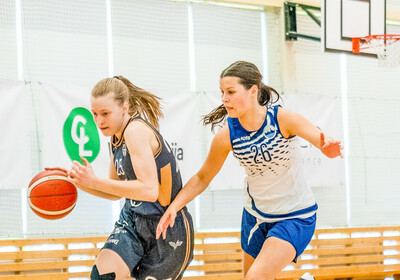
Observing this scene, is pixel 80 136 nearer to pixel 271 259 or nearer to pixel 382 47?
pixel 382 47

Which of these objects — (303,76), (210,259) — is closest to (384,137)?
(303,76)

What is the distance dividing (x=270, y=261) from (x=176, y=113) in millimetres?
4806

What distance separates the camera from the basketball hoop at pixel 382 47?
7.84 metres

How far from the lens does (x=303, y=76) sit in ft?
31.7

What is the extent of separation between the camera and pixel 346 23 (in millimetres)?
7945

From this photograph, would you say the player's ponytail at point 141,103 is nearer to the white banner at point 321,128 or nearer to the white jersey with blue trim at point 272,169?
the white jersey with blue trim at point 272,169

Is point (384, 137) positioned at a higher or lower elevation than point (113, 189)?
higher

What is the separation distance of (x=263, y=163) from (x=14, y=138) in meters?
4.26

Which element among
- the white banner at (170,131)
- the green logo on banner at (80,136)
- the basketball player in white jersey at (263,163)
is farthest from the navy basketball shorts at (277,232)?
the green logo on banner at (80,136)

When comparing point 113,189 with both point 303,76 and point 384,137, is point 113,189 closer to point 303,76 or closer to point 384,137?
point 303,76

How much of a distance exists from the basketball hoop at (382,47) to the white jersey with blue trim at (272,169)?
174 inches

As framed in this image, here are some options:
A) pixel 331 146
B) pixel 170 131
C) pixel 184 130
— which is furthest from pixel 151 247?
pixel 184 130

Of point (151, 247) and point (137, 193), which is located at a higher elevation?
point (137, 193)

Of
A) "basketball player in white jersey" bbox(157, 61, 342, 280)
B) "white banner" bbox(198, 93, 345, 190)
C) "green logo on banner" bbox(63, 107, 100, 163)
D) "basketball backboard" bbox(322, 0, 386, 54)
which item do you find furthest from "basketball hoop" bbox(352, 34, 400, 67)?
"basketball player in white jersey" bbox(157, 61, 342, 280)
